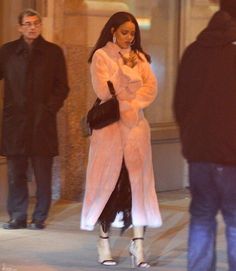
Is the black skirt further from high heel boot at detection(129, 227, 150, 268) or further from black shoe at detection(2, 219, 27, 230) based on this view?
black shoe at detection(2, 219, 27, 230)

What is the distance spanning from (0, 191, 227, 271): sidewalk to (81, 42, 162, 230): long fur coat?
349 millimetres

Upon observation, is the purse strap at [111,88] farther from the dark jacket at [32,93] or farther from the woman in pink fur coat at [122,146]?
the dark jacket at [32,93]

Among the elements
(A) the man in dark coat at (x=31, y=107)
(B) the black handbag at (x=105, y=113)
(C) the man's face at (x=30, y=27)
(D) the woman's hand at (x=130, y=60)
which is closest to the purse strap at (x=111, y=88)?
(B) the black handbag at (x=105, y=113)

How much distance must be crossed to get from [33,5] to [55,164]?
171cm

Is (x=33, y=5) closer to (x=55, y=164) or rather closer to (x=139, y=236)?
(x=55, y=164)

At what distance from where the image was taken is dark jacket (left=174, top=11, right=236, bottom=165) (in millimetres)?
5152

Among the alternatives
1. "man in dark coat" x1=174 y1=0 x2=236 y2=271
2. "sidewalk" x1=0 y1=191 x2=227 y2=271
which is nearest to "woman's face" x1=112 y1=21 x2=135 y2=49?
"man in dark coat" x1=174 y1=0 x2=236 y2=271

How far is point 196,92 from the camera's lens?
17.2 feet

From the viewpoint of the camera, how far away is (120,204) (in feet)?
21.6

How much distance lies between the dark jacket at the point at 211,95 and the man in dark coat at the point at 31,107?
2.60m

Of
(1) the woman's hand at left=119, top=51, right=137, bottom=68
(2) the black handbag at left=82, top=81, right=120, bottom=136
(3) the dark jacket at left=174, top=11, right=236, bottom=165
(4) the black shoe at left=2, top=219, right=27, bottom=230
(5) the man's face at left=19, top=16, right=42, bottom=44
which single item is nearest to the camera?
(3) the dark jacket at left=174, top=11, right=236, bottom=165

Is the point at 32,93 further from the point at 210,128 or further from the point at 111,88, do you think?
the point at 210,128

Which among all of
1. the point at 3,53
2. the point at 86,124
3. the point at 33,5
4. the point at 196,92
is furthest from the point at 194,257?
the point at 33,5

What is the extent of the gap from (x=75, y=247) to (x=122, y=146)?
1.15 metres
